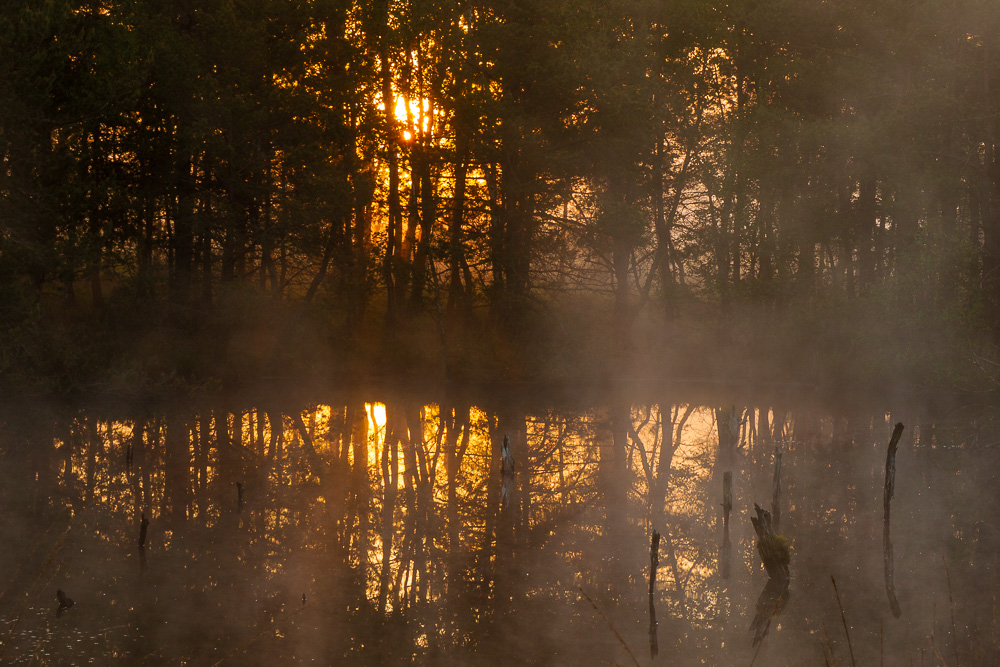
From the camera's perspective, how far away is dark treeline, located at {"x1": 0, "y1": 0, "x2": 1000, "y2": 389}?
76.6ft

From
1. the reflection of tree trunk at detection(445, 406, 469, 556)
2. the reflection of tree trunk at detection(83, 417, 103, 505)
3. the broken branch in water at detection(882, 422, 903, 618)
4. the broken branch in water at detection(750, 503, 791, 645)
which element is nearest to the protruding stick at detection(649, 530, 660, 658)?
the broken branch in water at detection(750, 503, 791, 645)

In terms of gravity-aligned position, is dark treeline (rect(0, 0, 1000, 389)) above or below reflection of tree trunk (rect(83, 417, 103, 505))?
above

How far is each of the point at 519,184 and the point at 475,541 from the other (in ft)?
53.4

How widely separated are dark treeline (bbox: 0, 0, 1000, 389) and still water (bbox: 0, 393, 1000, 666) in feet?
13.7

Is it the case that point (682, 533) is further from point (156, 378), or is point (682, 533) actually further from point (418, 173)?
point (418, 173)

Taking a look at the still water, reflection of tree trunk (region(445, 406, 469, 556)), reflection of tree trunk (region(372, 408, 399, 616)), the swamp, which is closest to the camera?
the still water

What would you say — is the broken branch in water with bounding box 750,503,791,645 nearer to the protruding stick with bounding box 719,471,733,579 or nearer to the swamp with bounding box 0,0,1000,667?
the swamp with bounding box 0,0,1000,667

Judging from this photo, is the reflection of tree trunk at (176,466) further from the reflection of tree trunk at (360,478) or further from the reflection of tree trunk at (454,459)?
the reflection of tree trunk at (454,459)

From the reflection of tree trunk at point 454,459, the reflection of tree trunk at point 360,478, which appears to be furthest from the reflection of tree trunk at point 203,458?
the reflection of tree trunk at point 454,459

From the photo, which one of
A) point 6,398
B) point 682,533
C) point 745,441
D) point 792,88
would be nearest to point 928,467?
point 745,441

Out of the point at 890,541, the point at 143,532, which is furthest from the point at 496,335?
the point at 143,532

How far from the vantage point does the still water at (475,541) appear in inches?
370

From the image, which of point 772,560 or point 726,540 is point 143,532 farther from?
point 772,560

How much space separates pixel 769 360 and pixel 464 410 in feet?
32.4
